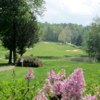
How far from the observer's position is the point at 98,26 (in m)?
102

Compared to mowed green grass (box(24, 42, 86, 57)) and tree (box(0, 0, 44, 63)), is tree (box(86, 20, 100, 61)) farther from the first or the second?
tree (box(0, 0, 44, 63))

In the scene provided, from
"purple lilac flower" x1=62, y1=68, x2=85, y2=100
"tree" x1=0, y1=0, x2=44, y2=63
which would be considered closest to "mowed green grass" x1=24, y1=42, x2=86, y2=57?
"tree" x1=0, y1=0, x2=44, y2=63

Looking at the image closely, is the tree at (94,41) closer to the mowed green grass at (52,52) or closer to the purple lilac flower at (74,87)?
the mowed green grass at (52,52)

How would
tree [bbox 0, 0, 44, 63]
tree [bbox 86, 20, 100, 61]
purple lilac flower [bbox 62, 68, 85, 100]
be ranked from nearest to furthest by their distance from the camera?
1. purple lilac flower [bbox 62, 68, 85, 100]
2. tree [bbox 0, 0, 44, 63]
3. tree [bbox 86, 20, 100, 61]

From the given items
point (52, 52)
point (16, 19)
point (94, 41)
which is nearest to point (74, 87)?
point (16, 19)

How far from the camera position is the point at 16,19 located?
46.3 m

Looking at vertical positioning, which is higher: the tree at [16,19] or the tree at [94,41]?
the tree at [16,19]

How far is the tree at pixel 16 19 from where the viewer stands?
151 feet

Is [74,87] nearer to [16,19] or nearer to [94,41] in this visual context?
[16,19]

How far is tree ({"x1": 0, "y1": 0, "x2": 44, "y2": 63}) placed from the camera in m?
45.9

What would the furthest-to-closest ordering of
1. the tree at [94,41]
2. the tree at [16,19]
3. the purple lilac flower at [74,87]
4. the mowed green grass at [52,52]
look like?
1. the mowed green grass at [52,52]
2. the tree at [94,41]
3. the tree at [16,19]
4. the purple lilac flower at [74,87]

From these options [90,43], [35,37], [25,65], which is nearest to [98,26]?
[90,43]

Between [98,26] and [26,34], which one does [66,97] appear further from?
[98,26]

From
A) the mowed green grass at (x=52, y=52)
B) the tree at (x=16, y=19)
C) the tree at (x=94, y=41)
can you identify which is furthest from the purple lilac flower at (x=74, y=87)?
the mowed green grass at (x=52, y=52)
